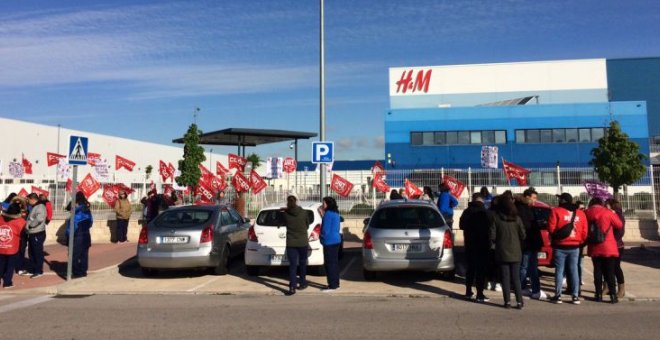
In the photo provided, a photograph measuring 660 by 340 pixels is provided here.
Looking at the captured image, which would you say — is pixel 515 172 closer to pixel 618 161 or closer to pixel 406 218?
pixel 618 161

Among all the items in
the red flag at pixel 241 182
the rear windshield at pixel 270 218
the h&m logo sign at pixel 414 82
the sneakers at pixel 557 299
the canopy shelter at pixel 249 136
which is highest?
the h&m logo sign at pixel 414 82

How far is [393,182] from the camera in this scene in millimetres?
19219

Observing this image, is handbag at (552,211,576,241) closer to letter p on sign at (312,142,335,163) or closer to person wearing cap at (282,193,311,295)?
person wearing cap at (282,193,311,295)

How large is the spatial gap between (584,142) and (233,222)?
42674 millimetres

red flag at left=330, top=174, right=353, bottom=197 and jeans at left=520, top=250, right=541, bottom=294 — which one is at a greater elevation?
red flag at left=330, top=174, right=353, bottom=197

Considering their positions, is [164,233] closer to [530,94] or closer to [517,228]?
[517,228]

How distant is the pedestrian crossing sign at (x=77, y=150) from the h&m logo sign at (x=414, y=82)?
4351 cm

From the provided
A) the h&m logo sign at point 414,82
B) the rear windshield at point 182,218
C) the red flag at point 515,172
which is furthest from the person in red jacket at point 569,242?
A: the h&m logo sign at point 414,82

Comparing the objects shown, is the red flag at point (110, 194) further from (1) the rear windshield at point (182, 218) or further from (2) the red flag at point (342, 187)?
(1) the rear windshield at point (182, 218)

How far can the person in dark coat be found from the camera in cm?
746

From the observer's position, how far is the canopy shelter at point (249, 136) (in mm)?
26859

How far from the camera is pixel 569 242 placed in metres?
7.66

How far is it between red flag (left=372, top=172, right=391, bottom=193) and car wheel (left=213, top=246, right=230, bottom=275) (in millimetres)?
8416

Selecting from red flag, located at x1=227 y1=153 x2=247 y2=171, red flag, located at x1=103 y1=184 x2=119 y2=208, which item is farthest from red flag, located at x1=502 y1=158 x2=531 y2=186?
red flag, located at x1=103 y1=184 x2=119 y2=208
